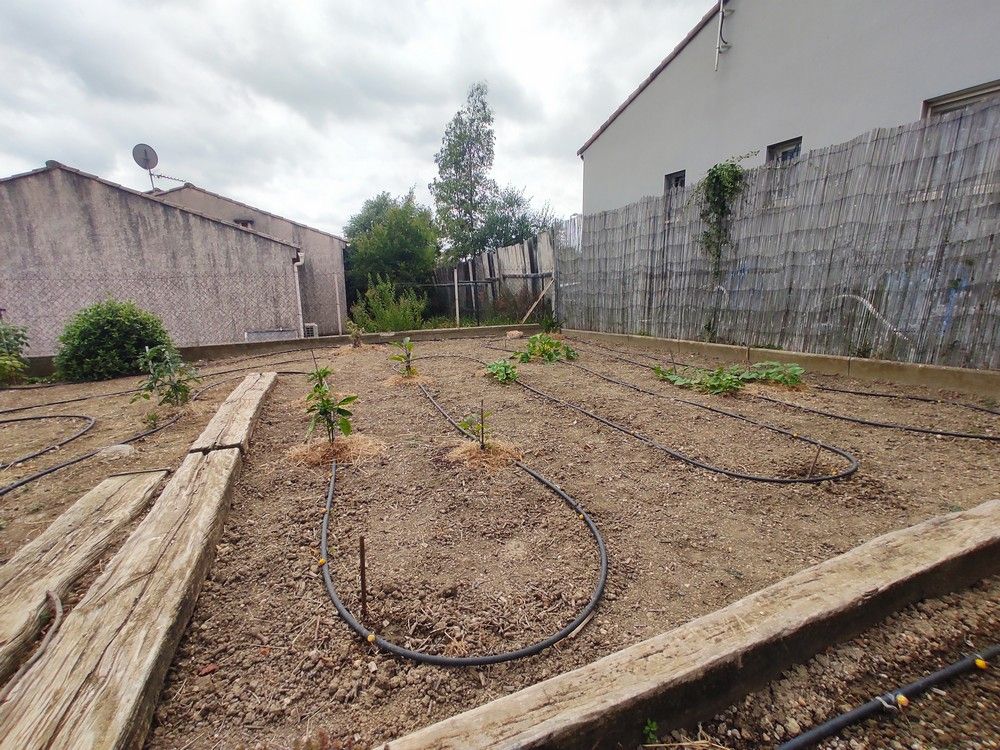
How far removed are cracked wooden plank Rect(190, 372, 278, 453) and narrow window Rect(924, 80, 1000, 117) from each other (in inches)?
274

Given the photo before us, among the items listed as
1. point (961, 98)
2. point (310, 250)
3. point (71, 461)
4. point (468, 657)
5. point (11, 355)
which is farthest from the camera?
point (310, 250)

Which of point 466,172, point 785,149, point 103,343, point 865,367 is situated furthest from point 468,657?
point 466,172

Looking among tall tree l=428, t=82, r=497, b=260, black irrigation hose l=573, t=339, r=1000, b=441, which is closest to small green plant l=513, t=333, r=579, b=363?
black irrigation hose l=573, t=339, r=1000, b=441

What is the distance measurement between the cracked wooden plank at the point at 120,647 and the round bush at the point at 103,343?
4.79m

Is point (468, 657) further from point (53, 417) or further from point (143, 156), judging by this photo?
point (143, 156)

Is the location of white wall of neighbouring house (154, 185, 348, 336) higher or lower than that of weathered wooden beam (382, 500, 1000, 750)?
higher

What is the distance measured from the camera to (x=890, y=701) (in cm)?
94

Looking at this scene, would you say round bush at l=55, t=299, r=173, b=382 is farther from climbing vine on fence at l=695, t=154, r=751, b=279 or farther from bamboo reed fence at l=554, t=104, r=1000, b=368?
climbing vine on fence at l=695, t=154, r=751, b=279

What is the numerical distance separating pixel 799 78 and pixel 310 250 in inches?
454

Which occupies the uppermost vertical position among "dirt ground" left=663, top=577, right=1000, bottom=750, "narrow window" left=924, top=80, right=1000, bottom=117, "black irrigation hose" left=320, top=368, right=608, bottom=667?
"narrow window" left=924, top=80, right=1000, bottom=117

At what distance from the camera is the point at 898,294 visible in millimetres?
3350

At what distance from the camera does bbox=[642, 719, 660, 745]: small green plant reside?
0.86 meters

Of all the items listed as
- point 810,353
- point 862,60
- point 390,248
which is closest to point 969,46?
point 862,60

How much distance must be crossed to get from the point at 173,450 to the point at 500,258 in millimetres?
8124
